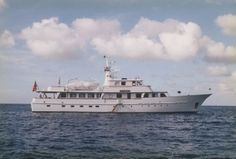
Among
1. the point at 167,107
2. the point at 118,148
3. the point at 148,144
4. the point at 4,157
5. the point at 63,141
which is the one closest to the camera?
the point at 4,157

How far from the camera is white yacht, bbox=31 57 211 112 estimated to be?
201ft

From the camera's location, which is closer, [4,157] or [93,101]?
[4,157]

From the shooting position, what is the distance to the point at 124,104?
62125 millimetres

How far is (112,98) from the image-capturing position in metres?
62.6

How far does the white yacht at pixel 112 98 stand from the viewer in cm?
6134

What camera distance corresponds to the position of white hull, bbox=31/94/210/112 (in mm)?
61406

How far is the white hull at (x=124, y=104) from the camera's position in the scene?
6141 centimetres

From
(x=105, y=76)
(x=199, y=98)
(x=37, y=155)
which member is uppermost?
(x=105, y=76)

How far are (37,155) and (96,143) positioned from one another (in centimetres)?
538

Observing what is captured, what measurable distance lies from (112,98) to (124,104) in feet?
7.47

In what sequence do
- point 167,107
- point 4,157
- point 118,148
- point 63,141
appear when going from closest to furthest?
point 4,157
point 118,148
point 63,141
point 167,107

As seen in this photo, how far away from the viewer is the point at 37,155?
19688 millimetres

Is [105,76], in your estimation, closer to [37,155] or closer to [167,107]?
[167,107]

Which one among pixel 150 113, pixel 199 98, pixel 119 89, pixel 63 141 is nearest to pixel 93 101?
pixel 119 89
